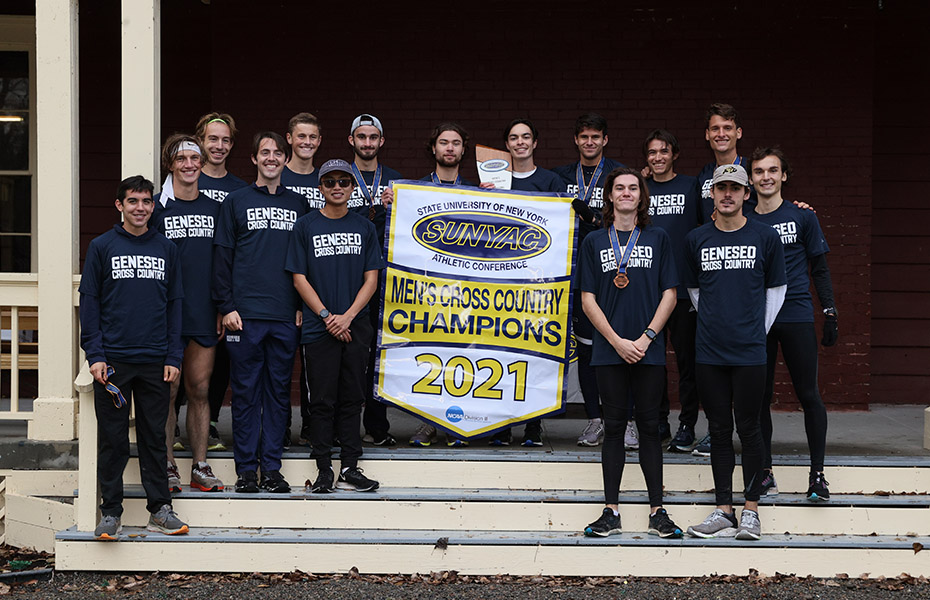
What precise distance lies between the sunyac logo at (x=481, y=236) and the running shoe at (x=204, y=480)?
1951mm

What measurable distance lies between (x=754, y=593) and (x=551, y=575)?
3.52 ft

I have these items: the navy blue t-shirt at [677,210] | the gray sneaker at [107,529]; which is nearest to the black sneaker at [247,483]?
the gray sneaker at [107,529]

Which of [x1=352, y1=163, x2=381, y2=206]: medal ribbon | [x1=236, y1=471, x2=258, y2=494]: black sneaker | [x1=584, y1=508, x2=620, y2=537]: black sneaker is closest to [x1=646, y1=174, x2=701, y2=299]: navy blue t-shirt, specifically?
[x1=584, y1=508, x2=620, y2=537]: black sneaker

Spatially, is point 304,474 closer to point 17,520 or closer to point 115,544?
point 115,544

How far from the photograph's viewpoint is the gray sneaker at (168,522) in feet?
17.9

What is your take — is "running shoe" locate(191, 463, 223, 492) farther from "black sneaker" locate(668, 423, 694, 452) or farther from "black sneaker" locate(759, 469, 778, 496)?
"black sneaker" locate(759, 469, 778, 496)

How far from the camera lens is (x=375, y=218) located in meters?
6.42

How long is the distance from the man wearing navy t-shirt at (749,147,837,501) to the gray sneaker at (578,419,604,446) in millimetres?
1148

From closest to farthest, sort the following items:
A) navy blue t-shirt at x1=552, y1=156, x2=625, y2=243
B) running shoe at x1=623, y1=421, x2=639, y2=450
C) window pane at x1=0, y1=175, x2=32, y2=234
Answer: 1. running shoe at x1=623, y1=421, x2=639, y2=450
2. navy blue t-shirt at x1=552, y1=156, x2=625, y2=243
3. window pane at x1=0, y1=175, x2=32, y2=234

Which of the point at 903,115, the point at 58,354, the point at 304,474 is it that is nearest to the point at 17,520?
the point at 58,354

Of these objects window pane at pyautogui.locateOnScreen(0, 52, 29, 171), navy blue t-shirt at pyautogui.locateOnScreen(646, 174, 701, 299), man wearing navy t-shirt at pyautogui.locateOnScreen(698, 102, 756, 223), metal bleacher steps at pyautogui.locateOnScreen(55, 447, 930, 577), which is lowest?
metal bleacher steps at pyautogui.locateOnScreen(55, 447, 930, 577)

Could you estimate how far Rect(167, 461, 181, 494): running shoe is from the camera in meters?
5.71

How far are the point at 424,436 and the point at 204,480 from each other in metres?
1.43

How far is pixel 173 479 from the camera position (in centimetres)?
577
